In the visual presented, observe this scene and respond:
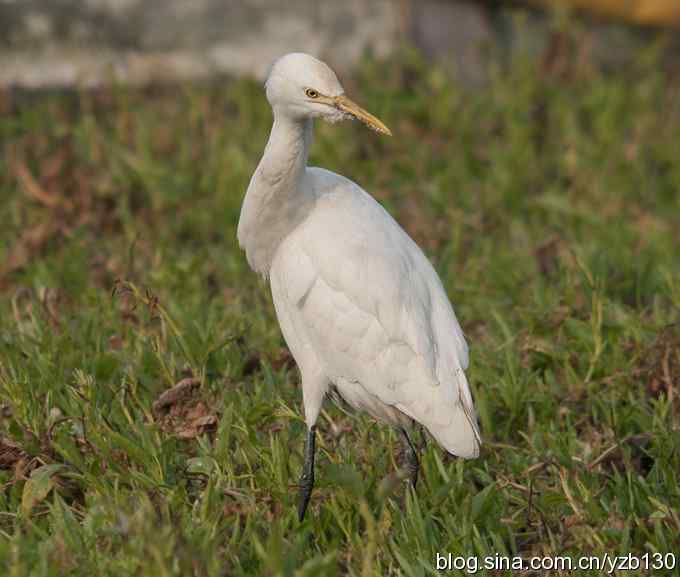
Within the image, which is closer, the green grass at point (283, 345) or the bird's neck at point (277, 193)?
the green grass at point (283, 345)

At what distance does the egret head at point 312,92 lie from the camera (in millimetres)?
3359

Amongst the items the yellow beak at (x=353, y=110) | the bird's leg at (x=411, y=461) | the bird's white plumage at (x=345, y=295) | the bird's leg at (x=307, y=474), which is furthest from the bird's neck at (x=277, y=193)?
the bird's leg at (x=411, y=461)

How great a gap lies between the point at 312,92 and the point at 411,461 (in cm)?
114

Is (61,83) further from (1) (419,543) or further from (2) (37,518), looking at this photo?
(1) (419,543)

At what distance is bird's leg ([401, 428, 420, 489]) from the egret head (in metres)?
0.96

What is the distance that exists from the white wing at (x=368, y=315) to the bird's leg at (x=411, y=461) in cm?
22

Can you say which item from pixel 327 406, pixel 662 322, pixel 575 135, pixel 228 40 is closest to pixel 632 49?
pixel 575 135

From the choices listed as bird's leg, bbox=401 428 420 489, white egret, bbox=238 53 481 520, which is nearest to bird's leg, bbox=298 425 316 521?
white egret, bbox=238 53 481 520

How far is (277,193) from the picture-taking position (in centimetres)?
360

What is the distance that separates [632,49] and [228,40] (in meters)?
2.49

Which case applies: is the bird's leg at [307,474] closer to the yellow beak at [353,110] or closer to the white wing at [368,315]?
the white wing at [368,315]

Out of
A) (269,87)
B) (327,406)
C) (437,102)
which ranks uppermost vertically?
(269,87)

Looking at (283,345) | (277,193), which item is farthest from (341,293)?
(283,345)

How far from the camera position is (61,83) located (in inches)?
263
